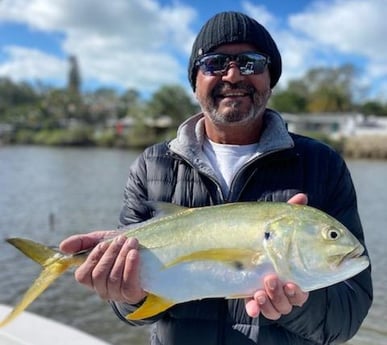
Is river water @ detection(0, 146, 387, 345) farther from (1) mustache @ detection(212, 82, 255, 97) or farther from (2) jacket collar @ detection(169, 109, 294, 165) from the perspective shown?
(1) mustache @ detection(212, 82, 255, 97)

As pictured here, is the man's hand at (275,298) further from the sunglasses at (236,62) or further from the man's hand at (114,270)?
the sunglasses at (236,62)

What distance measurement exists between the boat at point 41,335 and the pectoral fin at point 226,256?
2223 millimetres

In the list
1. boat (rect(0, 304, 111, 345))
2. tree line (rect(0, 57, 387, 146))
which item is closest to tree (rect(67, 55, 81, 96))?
tree line (rect(0, 57, 387, 146))

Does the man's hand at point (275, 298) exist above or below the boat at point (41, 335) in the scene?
above

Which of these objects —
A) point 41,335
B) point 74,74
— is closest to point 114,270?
point 41,335

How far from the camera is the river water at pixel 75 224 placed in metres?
9.23

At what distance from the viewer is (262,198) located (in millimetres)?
2660

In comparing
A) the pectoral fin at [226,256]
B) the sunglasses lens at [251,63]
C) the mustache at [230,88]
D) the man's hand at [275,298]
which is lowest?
the man's hand at [275,298]

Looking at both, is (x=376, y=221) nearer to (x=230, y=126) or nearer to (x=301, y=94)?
(x=230, y=126)

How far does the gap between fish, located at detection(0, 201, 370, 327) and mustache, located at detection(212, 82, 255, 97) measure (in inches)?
29.1

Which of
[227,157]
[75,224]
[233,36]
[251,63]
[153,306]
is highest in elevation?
[233,36]

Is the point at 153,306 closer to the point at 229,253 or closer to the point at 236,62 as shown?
the point at 229,253

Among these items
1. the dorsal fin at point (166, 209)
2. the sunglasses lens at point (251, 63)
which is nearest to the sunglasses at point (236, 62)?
the sunglasses lens at point (251, 63)

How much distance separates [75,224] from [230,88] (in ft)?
52.0
